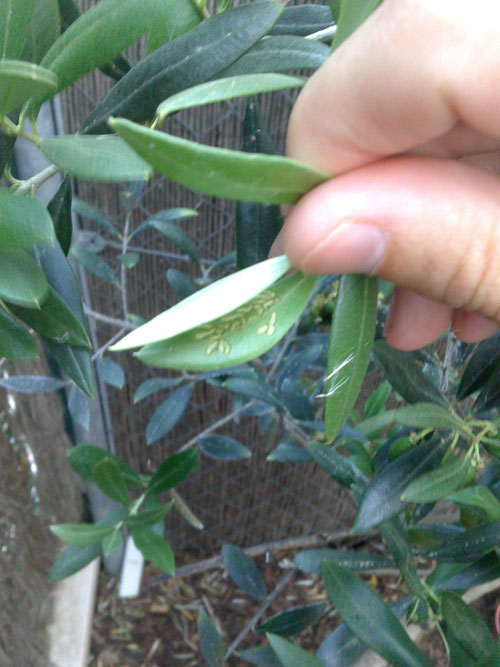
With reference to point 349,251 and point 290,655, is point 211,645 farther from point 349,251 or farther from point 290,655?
point 349,251

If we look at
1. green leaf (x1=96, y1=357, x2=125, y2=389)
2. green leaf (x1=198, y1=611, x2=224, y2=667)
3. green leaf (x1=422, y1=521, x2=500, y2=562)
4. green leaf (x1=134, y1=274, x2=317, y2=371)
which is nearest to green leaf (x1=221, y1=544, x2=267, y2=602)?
green leaf (x1=198, y1=611, x2=224, y2=667)

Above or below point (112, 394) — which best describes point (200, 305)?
→ above

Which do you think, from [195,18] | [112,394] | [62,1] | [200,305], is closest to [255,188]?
[200,305]

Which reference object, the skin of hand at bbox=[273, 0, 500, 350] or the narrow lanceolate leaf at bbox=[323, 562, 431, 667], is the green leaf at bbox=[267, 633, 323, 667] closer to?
the narrow lanceolate leaf at bbox=[323, 562, 431, 667]

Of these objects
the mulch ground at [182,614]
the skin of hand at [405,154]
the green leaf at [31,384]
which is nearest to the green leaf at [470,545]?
the skin of hand at [405,154]

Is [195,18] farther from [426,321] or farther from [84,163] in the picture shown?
[426,321]
